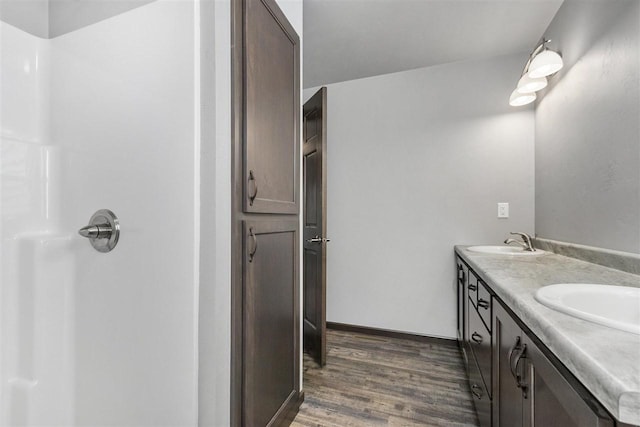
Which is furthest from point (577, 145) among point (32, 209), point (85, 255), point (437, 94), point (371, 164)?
point (32, 209)

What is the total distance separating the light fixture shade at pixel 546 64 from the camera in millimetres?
1795

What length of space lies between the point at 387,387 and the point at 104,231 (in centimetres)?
181

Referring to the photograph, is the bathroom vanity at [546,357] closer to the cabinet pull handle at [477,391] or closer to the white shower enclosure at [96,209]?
the cabinet pull handle at [477,391]

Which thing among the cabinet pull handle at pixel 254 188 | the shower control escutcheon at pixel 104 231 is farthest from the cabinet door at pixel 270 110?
the shower control escutcheon at pixel 104 231

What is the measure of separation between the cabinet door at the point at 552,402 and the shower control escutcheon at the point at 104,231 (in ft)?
4.61

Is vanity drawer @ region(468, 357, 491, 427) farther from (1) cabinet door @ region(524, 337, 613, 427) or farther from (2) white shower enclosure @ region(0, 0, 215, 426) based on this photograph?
(2) white shower enclosure @ region(0, 0, 215, 426)

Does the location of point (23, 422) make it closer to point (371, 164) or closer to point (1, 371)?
point (1, 371)

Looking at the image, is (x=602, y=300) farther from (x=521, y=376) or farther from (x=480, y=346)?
(x=480, y=346)

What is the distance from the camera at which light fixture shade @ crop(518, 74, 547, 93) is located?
1953mm

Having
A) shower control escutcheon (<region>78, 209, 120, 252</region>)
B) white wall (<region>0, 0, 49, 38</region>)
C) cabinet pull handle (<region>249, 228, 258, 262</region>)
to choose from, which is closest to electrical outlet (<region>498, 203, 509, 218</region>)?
cabinet pull handle (<region>249, 228, 258, 262</region>)

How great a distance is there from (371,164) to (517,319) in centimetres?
217

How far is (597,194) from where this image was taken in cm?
156

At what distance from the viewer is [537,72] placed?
6.10ft

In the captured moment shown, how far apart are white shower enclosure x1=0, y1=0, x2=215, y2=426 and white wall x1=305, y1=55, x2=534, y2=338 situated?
6.68ft
